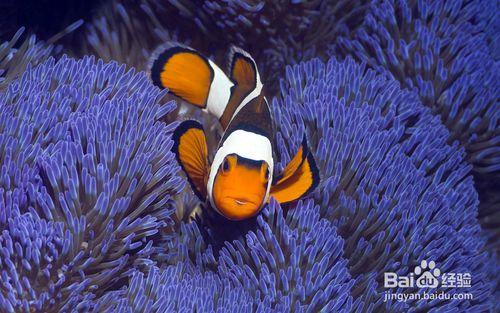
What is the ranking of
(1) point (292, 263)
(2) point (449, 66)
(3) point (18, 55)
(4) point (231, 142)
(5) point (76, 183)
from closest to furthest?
(5) point (76, 183)
(1) point (292, 263)
(4) point (231, 142)
(3) point (18, 55)
(2) point (449, 66)

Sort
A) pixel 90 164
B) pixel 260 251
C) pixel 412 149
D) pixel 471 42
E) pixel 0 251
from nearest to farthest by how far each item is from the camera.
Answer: pixel 0 251 < pixel 90 164 < pixel 260 251 < pixel 412 149 < pixel 471 42

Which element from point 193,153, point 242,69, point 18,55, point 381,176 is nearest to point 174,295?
point 193,153

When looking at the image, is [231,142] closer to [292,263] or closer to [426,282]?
[292,263]

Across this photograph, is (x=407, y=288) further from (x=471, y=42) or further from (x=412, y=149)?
(x=471, y=42)

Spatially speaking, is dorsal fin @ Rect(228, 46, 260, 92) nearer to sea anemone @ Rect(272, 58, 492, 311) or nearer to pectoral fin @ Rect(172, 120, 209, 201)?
sea anemone @ Rect(272, 58, 492, 311)

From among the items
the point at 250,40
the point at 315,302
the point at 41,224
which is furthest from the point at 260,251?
the point at 250,40

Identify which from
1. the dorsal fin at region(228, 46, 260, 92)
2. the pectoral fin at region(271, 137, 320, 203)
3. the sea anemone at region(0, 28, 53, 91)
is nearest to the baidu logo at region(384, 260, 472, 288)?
the pectoral fin at region(271, 137, 320, 203)
